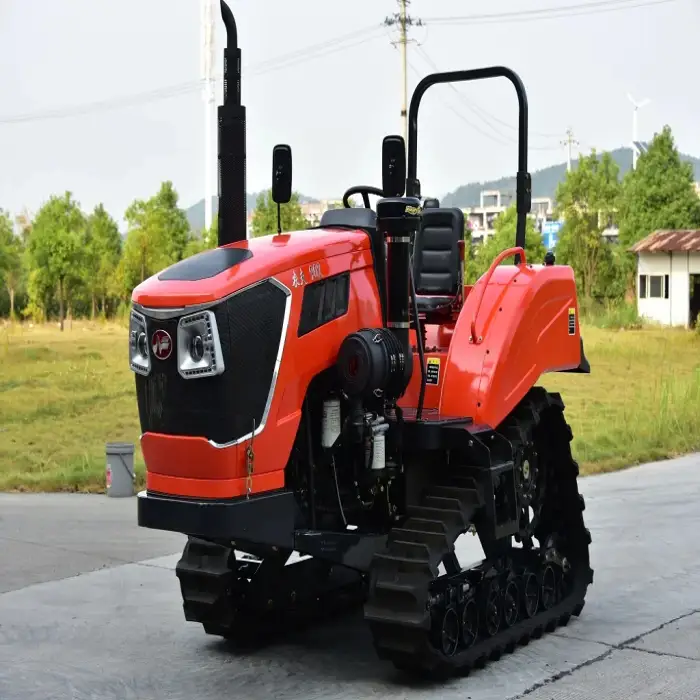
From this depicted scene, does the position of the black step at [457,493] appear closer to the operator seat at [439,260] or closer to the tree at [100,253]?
the operator seat at [439,260]

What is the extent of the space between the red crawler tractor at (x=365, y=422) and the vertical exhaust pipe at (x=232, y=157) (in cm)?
1

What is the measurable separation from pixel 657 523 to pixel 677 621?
9.28 ft

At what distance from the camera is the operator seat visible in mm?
6328

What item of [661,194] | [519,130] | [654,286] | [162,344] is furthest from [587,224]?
[162,344]

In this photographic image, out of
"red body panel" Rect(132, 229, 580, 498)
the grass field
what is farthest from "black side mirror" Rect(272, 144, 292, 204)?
the grass field

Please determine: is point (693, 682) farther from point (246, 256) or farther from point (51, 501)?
point (51, 501)

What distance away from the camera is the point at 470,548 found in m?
8.24

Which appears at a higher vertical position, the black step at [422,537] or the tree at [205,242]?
the tree at [205,242]

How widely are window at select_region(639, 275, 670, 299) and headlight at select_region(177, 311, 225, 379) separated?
40.3m

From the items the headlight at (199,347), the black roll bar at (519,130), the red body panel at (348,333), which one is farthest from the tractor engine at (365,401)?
the black roll bar at (519,130)

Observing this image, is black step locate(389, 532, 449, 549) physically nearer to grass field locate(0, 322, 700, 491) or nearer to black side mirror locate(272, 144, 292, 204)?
black side mirror locate(272, 144, 292, 204)

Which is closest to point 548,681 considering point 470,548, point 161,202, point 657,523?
point 470,548

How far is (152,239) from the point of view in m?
43.7

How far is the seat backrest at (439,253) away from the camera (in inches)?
249
